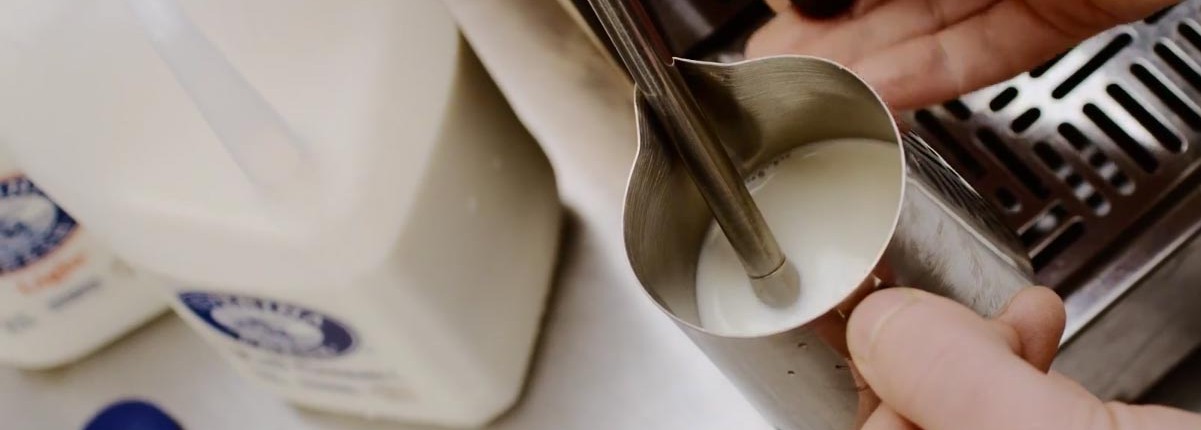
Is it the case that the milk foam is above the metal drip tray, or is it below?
above

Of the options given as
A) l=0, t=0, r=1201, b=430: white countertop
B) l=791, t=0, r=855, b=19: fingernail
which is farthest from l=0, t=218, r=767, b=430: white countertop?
l=791, t=0, r=855, b=19: fingernail

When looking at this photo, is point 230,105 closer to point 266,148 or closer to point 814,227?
point 266,148

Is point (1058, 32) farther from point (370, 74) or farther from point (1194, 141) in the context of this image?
point (370, 74)

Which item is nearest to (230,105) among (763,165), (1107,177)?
(763,165)

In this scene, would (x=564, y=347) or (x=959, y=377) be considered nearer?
(x=959, y=377)

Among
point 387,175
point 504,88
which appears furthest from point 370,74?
point 504,88

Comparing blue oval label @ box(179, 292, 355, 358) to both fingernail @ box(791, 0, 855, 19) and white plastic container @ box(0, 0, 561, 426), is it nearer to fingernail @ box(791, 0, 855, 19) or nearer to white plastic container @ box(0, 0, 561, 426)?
white plastic container @ box(0, 0, 561, 426)
